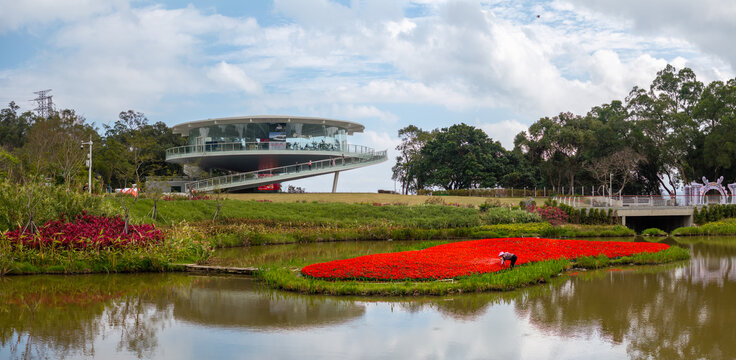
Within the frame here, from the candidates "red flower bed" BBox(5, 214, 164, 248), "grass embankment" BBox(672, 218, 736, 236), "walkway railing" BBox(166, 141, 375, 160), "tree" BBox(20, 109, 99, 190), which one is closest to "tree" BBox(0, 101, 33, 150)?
"tree" BBox(20, 109, 99, 190)

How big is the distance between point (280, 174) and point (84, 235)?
29.6 m

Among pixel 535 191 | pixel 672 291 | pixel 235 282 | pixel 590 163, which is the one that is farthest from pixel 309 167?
pixel 672 291

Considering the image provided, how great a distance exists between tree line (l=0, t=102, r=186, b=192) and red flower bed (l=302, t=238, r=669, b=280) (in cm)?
2606

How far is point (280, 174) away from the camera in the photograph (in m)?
47.4

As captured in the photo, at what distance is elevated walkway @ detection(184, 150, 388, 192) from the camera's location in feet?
151

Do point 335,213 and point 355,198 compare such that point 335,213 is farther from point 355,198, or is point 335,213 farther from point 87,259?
point 87,259

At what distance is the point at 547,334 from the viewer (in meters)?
10.2

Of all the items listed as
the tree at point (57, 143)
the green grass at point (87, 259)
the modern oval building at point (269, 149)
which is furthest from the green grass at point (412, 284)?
the tree at point (57, 143)

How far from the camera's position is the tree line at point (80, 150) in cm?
4294

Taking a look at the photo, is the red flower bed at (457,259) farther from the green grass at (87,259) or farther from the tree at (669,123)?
the tree at (669,123)

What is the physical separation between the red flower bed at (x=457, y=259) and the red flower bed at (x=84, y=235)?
231 inches

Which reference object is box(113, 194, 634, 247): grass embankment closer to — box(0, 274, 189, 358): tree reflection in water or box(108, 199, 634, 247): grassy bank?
box(108, 199, 634, 247): grassy bank

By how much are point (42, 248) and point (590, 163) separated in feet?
170

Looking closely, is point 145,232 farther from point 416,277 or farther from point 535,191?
point 535,191
